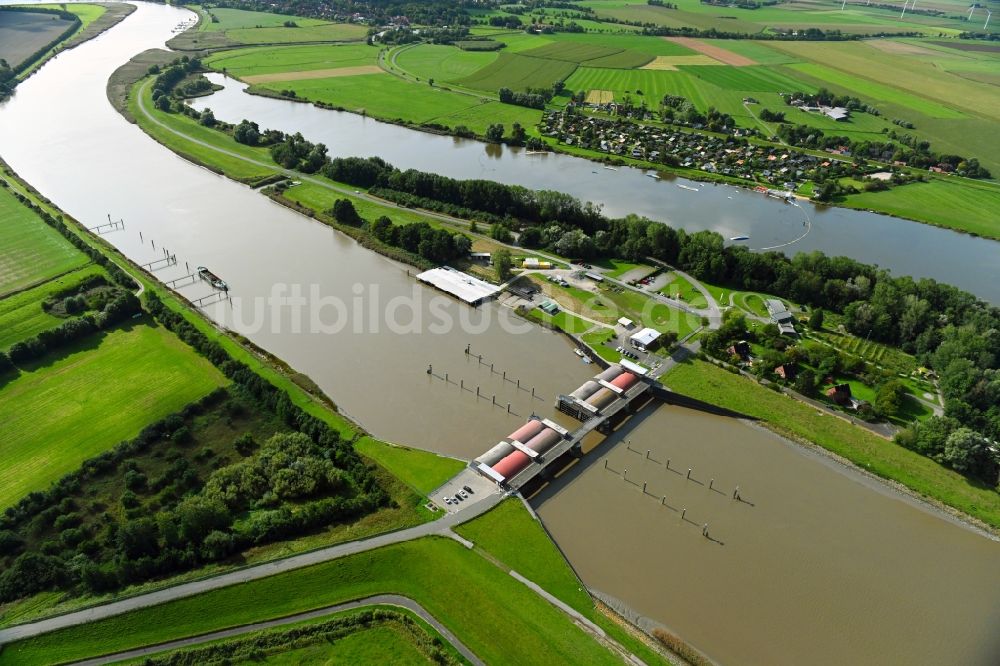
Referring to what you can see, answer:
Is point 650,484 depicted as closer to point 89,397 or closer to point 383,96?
point 89,397

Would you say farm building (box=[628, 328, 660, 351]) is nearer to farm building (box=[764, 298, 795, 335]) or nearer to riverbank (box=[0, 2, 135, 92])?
farm building (box=[764, 298, 795, 335])

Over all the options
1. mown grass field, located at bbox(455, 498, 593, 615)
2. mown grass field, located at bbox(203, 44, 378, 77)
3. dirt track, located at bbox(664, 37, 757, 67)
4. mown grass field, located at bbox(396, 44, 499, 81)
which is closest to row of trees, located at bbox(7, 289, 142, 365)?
mown grass field, located at bbox(455, 498, 593, 615)

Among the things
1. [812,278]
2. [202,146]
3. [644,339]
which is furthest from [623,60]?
[644,339]

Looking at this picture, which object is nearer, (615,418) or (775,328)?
(615,418)

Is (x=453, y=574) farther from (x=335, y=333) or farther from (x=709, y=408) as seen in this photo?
(x=335, y=333)

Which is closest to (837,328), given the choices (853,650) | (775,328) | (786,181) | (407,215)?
(775,328)

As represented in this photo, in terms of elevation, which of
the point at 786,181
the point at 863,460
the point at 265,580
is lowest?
the point at 265,580

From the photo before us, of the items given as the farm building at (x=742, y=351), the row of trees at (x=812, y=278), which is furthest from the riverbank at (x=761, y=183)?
the farm building at (x=742, y=351)
